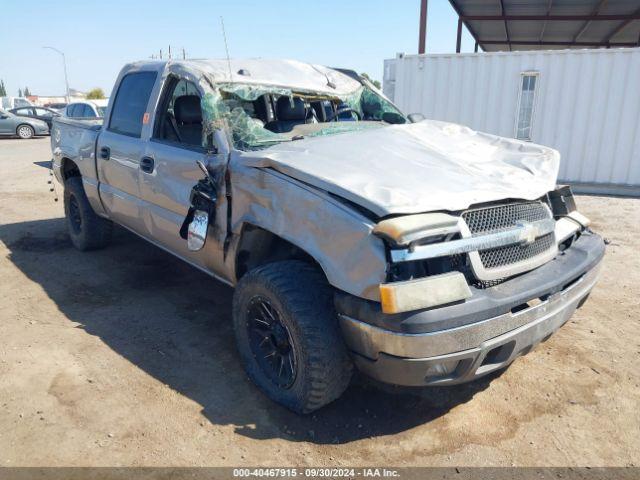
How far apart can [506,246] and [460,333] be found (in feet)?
1.99

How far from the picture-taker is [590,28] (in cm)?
1600

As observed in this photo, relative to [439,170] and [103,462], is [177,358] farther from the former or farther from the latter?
[439,170]

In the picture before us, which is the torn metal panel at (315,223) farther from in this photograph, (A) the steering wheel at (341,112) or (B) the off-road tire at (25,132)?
(B) the off-road tire at (25,132)

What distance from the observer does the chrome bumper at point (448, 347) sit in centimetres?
231

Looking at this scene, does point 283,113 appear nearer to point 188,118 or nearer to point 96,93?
point 188,118

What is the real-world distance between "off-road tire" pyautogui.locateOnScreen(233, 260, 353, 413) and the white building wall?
8.04 meters

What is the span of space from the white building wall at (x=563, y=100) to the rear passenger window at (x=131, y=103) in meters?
6.79

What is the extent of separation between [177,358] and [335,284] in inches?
63.3

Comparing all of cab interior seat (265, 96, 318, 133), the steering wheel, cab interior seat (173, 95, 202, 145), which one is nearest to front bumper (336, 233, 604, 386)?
cab interior seat (265, 96, 318, 133)

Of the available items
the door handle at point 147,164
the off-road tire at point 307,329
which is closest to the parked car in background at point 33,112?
the door handle at point 147,164

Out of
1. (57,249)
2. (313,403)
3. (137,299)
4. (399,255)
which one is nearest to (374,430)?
(313,403)

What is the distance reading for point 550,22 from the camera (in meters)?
15.3

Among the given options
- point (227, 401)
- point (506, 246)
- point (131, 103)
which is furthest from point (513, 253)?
point (131, 103)

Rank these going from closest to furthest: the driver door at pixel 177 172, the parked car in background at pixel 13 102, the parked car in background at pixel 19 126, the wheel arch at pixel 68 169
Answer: the driver door at pixel 177 172
the wheel arch at pixel 68 169
the parked car in background at pixel 19 126
the parked car in background at pixel 13 102
